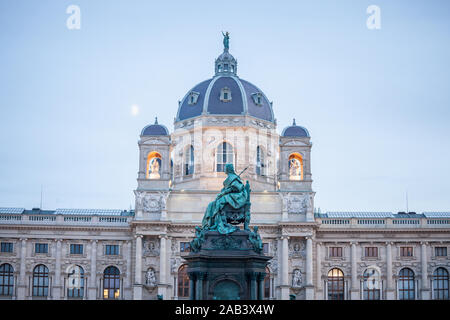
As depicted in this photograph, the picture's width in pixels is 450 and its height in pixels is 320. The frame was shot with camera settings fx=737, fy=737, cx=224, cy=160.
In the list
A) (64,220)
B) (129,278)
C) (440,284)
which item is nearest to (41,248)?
(64,220)

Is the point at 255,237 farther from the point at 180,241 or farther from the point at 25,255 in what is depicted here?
the point at 25,255

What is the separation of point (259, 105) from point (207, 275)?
62.1m

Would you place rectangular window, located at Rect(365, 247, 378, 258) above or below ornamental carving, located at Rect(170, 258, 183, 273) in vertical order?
above

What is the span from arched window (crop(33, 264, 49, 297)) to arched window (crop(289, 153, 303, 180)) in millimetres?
30220

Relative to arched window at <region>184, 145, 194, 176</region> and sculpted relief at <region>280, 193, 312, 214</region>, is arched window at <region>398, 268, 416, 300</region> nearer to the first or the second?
sculpted relief at <region>280, 193, 312, 214</region>

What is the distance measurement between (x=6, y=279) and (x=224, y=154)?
29.7 metres

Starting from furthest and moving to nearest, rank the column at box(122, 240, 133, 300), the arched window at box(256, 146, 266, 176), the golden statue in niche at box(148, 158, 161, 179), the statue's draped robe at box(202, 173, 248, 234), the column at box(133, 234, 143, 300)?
the arched window at box(256, 146, 266, 176)
the golden statue in niche at box(148, 158, 161, 179)
the column at box(122, 240, 133, 300)
the column at box(133, 234, 143, 300)
the statue's draped robe at box(202, 173, 248, 234)

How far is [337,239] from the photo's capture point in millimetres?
83875

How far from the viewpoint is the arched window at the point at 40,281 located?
3239 inches

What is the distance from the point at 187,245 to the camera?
8125cm

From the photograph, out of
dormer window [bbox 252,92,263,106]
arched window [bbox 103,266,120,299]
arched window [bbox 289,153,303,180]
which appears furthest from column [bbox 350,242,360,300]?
arched window [bbox 103,266,120,299]

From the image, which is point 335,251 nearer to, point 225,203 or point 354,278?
point 354,278

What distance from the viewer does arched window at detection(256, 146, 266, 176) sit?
92750 millimetres
